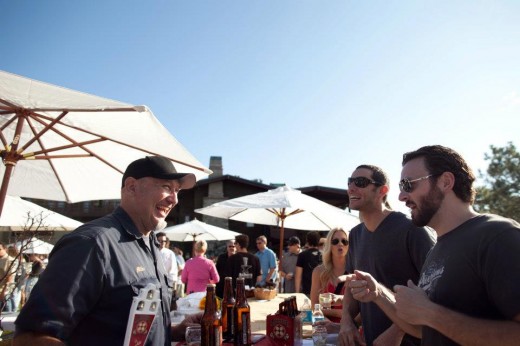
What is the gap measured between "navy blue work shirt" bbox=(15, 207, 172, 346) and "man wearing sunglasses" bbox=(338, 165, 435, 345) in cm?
184

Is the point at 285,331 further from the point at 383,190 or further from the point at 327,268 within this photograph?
the point at 327,268

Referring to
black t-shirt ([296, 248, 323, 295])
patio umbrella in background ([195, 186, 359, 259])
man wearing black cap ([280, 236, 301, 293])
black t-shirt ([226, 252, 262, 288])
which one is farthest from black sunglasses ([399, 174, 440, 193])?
man wearing black cap ([280, 236, 301, 293])

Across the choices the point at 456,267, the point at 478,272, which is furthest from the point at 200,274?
the point at 478,272

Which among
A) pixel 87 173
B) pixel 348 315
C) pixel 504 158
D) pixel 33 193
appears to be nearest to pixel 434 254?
pixel 348 315

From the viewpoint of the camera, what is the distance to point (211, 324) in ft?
8.41

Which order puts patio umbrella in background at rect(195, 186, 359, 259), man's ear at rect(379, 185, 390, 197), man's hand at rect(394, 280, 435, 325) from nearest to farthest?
man's hand at rect(394, 280, 435, 325) → man's ear at rect(379, 185, 390, 197) → patio umbrella in background at rect(195, 186, 359, 259)

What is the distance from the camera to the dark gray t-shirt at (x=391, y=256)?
2.88m

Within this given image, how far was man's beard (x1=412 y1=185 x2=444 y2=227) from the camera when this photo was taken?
211 centimetres

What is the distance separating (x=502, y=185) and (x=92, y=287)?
45.3m

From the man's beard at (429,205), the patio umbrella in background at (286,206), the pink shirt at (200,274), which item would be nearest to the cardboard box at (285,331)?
the man's beard at (429,205)

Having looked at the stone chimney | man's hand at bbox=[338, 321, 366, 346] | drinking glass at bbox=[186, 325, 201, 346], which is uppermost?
the stone chimney

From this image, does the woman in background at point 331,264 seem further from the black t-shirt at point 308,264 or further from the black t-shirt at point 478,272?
the black t-shirt at point 478,272

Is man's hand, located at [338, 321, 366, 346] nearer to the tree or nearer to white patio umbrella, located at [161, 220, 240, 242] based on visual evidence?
white patio umbrella, located at [161, 220, 240, 242]

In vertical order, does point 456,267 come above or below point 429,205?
below
